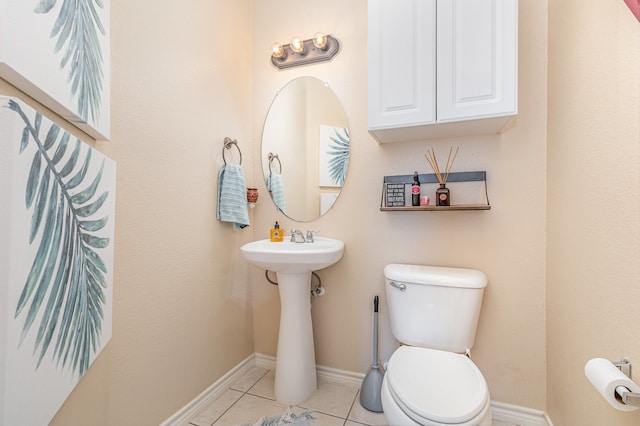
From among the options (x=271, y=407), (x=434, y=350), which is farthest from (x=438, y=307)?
(x=271, y=407)

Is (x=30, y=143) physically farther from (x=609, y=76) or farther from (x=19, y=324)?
(x=609, y=76)

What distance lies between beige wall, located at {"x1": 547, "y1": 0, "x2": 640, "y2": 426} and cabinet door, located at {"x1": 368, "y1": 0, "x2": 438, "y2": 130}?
53 cm

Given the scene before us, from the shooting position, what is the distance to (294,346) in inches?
64.0

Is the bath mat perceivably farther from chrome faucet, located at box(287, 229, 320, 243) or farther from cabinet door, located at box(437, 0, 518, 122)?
cabinet door, located at box(437, 0, 518, 122)

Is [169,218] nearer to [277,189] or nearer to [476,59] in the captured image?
[277,189]

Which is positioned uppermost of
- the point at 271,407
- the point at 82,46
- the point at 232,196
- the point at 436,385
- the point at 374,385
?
the point at 82,46

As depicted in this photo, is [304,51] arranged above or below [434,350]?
above

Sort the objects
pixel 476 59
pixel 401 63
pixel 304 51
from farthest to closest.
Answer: pixel 304 51
pixel 401 63
pixel 476 59

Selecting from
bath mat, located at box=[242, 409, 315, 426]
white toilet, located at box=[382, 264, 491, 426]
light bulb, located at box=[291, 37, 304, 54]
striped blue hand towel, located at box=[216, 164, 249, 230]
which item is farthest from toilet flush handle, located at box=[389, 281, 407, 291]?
light bulb, located at box=[291, 37, 304, 54]

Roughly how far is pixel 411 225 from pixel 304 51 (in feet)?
4.14

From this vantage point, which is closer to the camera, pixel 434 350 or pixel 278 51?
pixel 434 350

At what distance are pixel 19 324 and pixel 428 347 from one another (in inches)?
56.1

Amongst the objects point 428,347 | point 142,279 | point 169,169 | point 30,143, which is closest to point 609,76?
point 428,347

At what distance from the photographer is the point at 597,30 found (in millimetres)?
970
